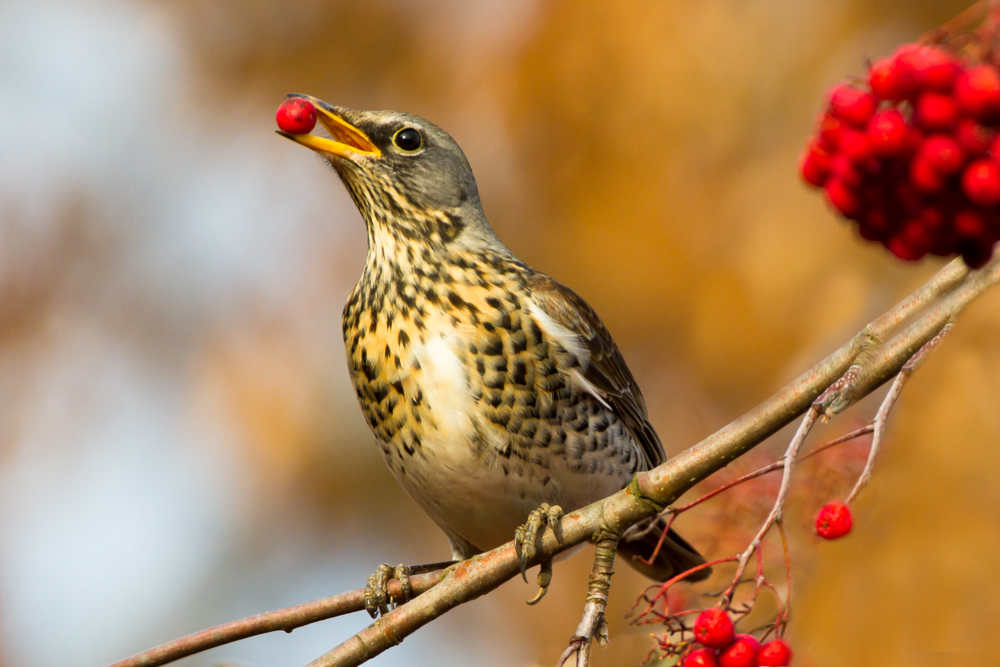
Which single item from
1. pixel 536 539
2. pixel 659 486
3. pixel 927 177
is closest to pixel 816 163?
pixel 927 177

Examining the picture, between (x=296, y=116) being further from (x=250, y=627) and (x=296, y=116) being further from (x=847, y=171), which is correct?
(x=847, y=171)

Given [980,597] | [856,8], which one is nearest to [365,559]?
[856,8]

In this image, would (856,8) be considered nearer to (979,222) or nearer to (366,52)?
(366,52)

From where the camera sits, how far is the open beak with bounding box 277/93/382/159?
2.69 m

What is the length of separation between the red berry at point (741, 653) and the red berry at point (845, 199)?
810mm

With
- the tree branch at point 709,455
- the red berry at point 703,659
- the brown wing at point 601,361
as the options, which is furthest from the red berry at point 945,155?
the brown wing at point 601,361

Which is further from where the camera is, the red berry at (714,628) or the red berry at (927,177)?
the red berry at (714,628)

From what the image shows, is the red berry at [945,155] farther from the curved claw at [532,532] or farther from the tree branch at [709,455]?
the curved claw at [532,532]

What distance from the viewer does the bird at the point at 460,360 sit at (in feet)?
8.42

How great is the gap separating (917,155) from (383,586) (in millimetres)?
1879

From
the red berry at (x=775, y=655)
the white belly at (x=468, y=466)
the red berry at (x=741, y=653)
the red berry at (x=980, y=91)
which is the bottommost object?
the red berry at (x=775, y=655)

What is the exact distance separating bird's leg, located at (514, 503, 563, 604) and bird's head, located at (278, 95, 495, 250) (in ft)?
3.25

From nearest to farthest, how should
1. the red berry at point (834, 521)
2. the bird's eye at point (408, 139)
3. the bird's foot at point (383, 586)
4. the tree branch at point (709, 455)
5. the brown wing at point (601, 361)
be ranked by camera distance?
the tree branch at point (709, 455) → the red berry at point (834, 521) → the bird's foot at point (383, 586) → the brown wing at point (601, 361) → the bird's eye at point (408, 139)

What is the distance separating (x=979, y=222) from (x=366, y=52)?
18.4 ft
